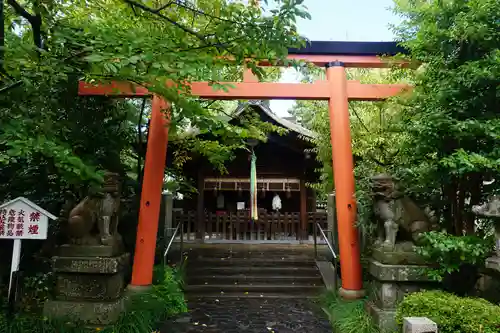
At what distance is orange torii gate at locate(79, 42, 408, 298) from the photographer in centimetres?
588

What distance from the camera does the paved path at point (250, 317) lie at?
5.25m

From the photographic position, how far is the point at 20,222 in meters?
4.50

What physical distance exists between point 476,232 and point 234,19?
15.1 feet

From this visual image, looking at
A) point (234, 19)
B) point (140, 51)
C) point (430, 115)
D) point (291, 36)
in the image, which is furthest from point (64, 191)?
point (430, 115)

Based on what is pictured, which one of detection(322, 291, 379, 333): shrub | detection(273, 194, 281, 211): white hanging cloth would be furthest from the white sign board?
detection(273, 194, 281, 211): white hanging cloth

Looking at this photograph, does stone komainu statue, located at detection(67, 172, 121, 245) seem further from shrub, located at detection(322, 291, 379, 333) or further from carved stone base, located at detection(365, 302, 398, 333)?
carved stone base, located at detection(365, 302, 398, 333)

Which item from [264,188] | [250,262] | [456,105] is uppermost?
[456,105]

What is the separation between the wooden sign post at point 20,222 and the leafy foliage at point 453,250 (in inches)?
193

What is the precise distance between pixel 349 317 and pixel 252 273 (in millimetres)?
3105

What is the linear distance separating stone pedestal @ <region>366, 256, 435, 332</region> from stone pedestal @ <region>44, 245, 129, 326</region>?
3884mm

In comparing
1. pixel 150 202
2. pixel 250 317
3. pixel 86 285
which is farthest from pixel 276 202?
pixel 86 285

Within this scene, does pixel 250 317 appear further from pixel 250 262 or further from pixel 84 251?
pixel 84 251

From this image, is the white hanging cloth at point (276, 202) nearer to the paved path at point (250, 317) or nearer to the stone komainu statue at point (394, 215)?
the paved path at point (250, 317)

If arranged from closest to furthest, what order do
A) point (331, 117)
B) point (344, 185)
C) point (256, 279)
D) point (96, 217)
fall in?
point (96, 217) < point (344, 185) < point (331, 117) < point (256, 279)
